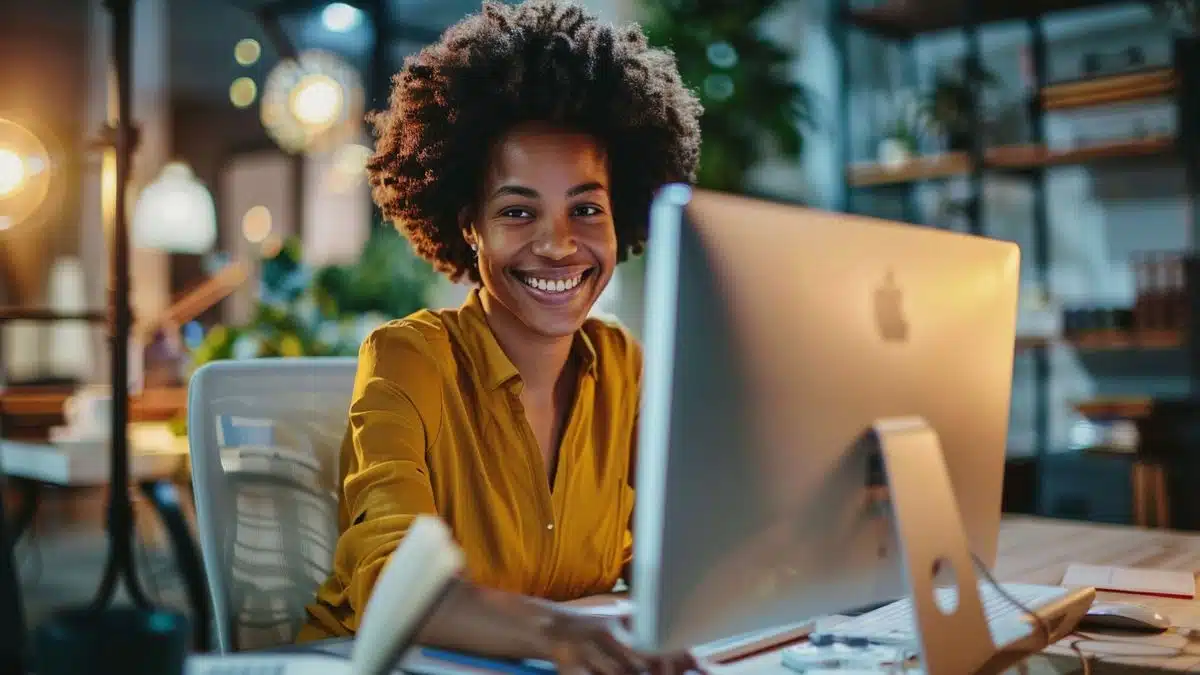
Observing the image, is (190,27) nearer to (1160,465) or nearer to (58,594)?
(58,594)

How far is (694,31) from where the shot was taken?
4.69 metres

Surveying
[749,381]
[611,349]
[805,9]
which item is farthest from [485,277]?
[805,9]

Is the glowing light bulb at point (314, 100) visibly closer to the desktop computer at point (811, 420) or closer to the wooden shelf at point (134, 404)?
the wooden shelf at point (134, 404)

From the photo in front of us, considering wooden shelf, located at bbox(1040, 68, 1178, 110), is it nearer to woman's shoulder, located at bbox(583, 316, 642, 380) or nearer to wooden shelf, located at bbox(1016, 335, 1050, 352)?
wooden shelf, located at bbox(1016, 335, 1050, 352)

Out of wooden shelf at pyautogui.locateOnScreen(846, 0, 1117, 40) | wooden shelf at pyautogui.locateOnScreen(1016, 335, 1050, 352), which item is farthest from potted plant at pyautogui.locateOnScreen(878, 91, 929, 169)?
wooden shelf at pyautogui.locateOnScreen(1016, 335, 1050, 352)

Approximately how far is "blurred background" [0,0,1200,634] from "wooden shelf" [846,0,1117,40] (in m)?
0.02

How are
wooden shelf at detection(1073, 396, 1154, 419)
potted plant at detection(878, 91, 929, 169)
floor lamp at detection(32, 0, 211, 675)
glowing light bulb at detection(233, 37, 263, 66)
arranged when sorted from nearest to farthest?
1. floor lamp at detection(32, 0, 211, 675)
2. wooden shelf at detection(1073, 396, 1154, 419)
3. potted plant at detection(878, 91, 929, 169)
4. glowing light bulb at detection(233, 37, 263, 66)

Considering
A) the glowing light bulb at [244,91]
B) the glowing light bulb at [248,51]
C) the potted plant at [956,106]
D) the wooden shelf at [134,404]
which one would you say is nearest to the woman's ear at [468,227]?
the wooden shelf at [134,404]

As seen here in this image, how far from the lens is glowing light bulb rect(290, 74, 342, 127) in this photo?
15.5 ft

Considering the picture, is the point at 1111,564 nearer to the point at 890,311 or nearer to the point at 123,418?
the point at 890,311

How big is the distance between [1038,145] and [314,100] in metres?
2.84

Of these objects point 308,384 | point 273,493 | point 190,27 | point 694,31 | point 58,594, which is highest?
point 190,27

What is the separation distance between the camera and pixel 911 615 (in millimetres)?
1121

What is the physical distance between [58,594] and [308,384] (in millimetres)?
3540
